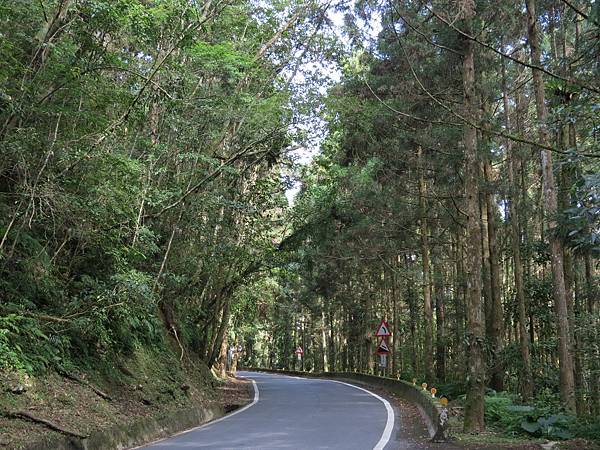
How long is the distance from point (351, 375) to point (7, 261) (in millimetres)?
23635

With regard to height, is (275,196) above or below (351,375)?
above

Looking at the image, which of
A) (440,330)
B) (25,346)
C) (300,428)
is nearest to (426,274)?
(440,330)

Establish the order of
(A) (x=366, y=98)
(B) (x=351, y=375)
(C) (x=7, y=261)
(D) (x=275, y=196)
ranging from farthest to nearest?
1. (B) (x=351, y=375)
2. (D) (x=275, y=196)
3. (A) (x=366, y=98)
4. (C) (x=7, y=261)

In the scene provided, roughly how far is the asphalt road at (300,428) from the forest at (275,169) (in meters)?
2.22

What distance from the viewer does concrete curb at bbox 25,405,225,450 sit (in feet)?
25.6

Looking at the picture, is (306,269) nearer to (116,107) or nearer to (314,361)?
(116,107)

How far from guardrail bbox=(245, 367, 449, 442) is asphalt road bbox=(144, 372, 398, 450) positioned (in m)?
0.82

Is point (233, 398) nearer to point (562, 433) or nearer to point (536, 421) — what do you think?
point (536, 421)

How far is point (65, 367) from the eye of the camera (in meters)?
9.95

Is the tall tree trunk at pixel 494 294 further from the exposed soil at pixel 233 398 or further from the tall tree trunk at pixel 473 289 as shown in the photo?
the exposed soil at pixel 233 398

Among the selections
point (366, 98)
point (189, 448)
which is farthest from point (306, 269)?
point (189, 448)

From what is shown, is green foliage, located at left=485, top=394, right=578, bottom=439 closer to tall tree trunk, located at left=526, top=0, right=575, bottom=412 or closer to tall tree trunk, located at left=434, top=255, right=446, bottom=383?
tall tree trunk, located at left=526, top=0, right=575, bottom=412

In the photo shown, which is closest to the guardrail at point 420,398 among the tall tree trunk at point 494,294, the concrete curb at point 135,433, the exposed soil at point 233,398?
the tall tree trunk at point 494,294

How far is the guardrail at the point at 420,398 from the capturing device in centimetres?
938
